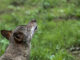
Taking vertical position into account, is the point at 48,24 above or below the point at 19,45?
below

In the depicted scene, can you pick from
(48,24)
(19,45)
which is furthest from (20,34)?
(48,24)

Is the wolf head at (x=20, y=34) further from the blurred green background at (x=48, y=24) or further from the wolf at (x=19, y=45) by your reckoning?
the blurred green background at (x=48, y=24)

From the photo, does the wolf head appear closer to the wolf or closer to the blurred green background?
the wolf

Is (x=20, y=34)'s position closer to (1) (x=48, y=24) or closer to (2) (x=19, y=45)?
(2) (x=19, y=45)

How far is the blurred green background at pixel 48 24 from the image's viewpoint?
621cm

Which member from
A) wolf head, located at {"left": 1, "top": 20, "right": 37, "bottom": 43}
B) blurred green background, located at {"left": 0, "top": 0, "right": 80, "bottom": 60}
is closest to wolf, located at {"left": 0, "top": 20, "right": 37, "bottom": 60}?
wolf head, located at {"left": 1, "top": 20, "right": 37, "bottom": 43}

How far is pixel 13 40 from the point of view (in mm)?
5113

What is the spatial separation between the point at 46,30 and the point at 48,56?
1.80 m

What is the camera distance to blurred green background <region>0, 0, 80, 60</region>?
6.21 metres

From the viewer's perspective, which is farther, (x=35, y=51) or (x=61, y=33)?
(x=61, y=33)

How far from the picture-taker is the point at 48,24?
26.3 feet

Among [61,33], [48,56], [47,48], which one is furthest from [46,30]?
[48,56]

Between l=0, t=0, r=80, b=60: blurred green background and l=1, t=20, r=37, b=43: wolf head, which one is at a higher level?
l=1, t=20, r=37, b=43: wolf head

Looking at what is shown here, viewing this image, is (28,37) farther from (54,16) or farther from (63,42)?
(54,16)
